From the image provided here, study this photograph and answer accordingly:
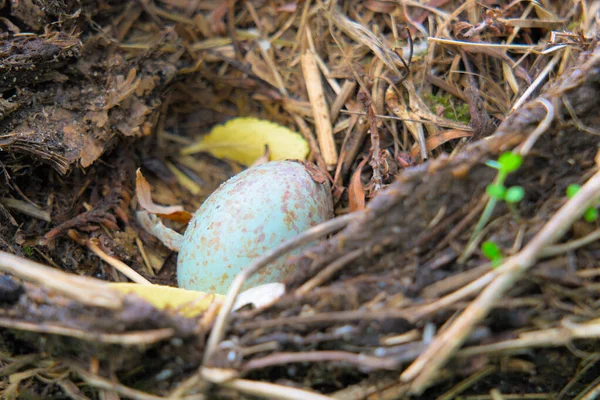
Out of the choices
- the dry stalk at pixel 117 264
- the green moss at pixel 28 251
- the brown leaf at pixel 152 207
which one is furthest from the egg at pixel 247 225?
the green moss at pixel 28 251

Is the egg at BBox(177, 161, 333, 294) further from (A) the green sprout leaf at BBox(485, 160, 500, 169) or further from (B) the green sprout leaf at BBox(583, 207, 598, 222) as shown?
(B) the green sprout leaf at BBox(583, 207, 598, 222)

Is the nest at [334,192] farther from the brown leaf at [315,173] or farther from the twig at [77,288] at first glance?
the brown leaf at [315,173]

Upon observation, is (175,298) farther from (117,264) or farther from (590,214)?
(590,214)

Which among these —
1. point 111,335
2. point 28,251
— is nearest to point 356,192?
point 111,335

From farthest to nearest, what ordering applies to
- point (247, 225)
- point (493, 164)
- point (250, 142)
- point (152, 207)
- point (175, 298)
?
point (250, 142)
point (152, 207)
point (247, 225)
point (175, 298)
point (493, 164)

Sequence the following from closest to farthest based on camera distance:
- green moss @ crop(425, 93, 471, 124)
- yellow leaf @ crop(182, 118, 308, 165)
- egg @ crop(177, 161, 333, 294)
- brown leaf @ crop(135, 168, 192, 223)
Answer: egg @ crop(177, 161, 333, 294) → green moss @ crop(425, 93, 471, 124) → brown leaf @ crop(135, 168, 192, 223) → yellow leaf @ crop(182, 118, 308, 165)

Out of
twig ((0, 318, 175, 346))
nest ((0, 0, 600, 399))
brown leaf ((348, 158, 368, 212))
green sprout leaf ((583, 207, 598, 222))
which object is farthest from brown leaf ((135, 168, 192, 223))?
green sprout leaf ((583, 207, 598, 222))
